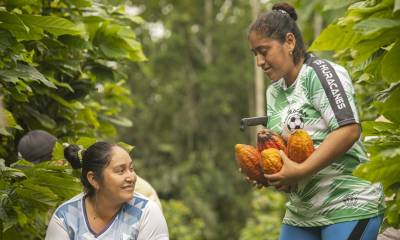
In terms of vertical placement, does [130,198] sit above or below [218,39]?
above

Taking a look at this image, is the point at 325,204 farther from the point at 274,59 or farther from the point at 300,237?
the point at 274,59

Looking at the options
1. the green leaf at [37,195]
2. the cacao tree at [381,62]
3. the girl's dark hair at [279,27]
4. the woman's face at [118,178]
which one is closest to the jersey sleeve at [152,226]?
the woman's face at [118,178]

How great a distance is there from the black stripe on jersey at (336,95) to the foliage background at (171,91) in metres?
0.13

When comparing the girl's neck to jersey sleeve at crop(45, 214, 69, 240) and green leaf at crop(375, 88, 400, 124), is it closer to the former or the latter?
jersey sleeve at crop(45, 214, 69, 240)

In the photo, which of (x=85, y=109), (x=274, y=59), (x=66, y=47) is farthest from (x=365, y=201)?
(x=85, y=109)

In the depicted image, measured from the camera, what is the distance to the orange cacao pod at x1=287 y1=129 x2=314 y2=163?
10.8ft

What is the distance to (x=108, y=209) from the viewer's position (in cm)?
404

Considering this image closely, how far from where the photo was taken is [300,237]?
3.56 metres

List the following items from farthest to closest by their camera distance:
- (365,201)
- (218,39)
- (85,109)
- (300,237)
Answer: (218,39)
(85,109)
(300,237)
(365,201)

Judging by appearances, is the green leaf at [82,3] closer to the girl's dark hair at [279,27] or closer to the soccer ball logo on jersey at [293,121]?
the girl's dark hair at [279,27]

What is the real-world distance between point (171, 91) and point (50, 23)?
21809 millimetres

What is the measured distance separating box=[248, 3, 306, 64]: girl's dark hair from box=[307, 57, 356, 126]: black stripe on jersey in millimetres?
200

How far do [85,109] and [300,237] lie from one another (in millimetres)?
2428

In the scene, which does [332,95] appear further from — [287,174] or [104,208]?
[104,208]
